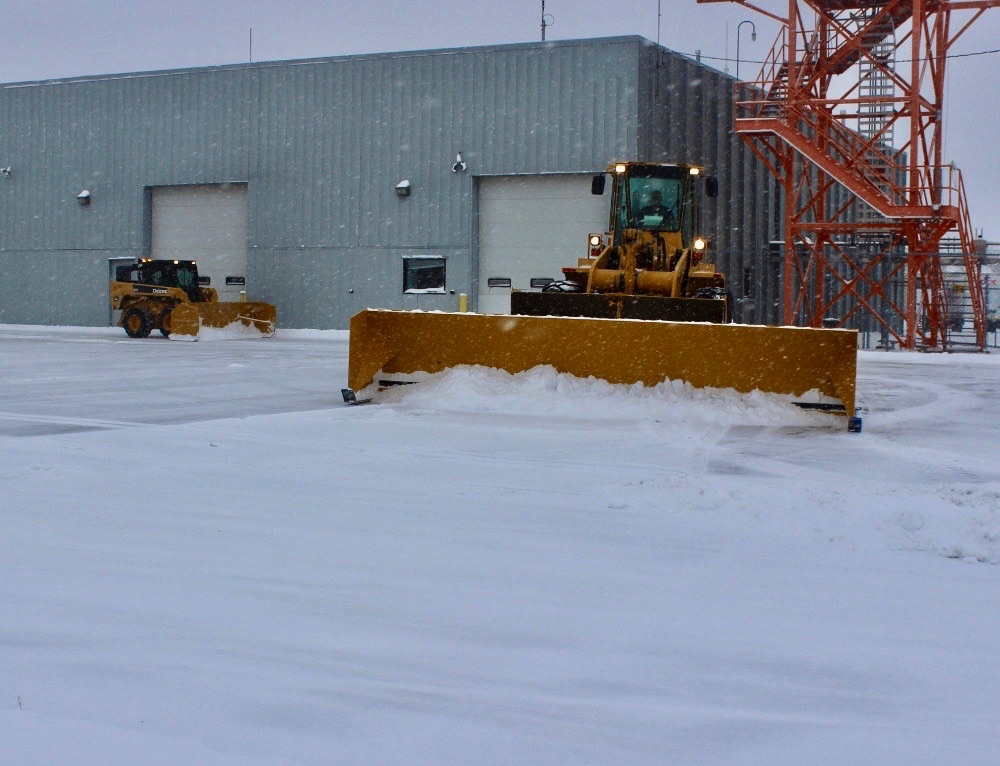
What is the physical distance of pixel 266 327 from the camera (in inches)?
1072

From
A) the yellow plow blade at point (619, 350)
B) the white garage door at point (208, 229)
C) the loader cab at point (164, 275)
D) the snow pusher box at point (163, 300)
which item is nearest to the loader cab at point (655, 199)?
the yellow plow blade at point (619, 350)

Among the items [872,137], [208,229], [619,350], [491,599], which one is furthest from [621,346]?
[208,229]

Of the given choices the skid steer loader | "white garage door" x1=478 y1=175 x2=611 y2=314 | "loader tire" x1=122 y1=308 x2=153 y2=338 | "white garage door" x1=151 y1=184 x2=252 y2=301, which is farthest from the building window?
the skid steer loader

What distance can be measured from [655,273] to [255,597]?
10.3 meters

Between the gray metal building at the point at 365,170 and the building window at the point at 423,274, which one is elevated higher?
the gray metal building at the point at 365,170

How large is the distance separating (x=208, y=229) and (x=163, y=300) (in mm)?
4742

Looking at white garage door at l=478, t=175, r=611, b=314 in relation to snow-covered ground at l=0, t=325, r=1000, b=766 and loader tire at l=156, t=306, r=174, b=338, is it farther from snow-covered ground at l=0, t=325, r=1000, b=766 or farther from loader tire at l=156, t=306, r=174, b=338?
snow-covered ground at l=0, t=325, r=1000, b=766

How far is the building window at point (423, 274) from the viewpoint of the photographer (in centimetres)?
2731

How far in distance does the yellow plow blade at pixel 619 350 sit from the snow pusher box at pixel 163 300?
1628 cm

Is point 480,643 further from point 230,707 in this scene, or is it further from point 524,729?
point 230,707

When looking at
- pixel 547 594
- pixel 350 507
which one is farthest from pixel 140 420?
pixel 547 594

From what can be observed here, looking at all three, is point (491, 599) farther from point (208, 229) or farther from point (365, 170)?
point (208, 229)

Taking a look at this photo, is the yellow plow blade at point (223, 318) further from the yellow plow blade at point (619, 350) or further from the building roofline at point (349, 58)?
the yellow plow blade at point (619, 350)

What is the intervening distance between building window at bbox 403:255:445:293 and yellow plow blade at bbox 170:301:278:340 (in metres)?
3.54
